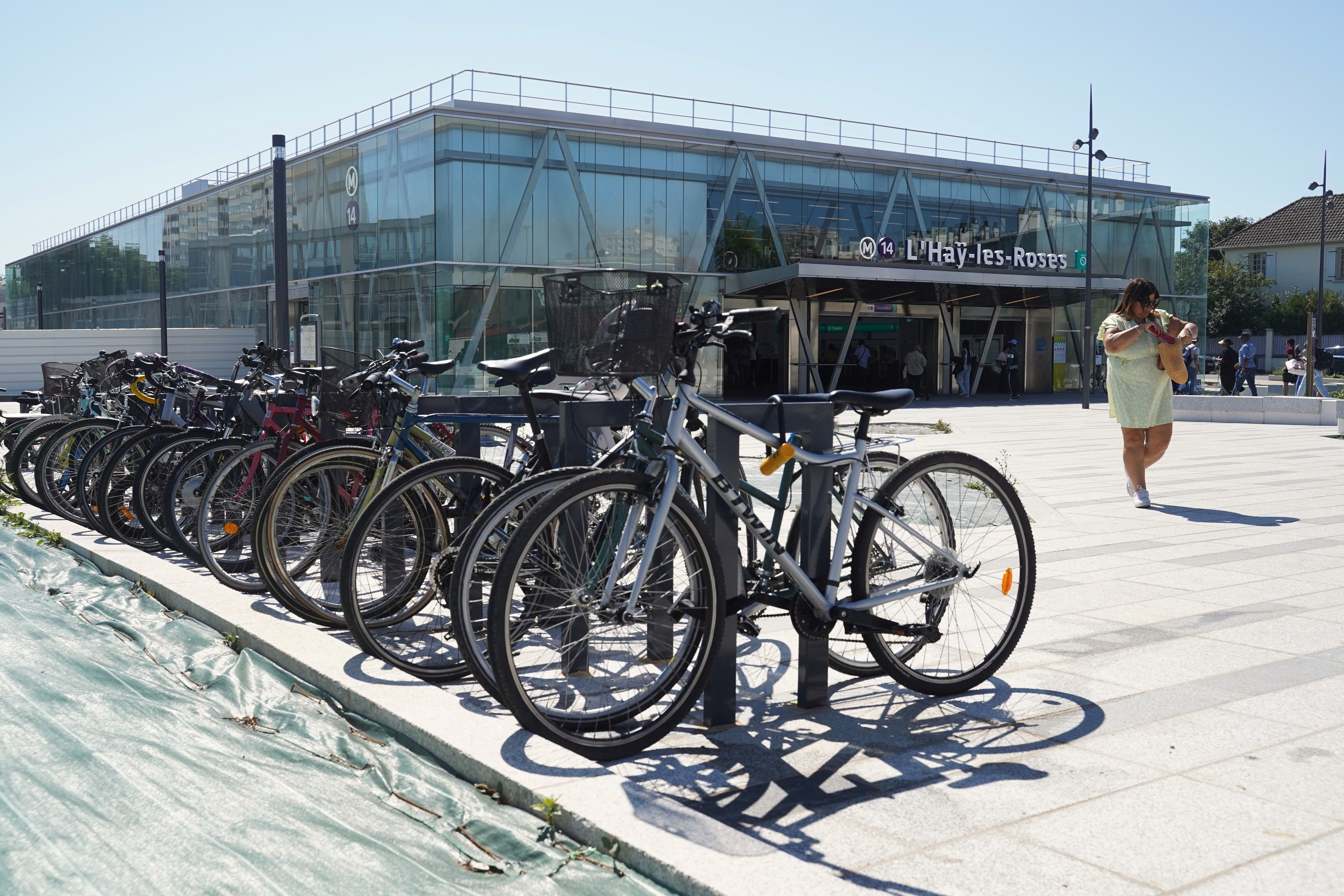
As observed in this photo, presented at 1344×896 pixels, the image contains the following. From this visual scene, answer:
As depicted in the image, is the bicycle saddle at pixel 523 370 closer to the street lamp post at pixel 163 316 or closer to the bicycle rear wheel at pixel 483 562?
the bicycle rear wheel at pixel 483 562

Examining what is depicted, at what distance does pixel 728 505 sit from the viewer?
150 inches

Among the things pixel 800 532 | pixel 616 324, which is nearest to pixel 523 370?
pixel 616 324

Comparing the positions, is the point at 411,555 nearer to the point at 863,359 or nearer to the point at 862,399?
the point at 862,399

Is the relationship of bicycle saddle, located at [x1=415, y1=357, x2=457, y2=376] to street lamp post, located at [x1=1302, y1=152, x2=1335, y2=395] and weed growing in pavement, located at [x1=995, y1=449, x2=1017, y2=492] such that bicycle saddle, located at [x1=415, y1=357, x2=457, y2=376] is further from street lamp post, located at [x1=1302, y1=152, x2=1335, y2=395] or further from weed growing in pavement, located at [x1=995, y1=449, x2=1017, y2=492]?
street lamp post, located at [x1=1302, y1=152, x2=1335, y2=395]

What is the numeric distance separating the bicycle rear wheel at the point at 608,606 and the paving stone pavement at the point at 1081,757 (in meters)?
0.16

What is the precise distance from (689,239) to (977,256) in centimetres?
994

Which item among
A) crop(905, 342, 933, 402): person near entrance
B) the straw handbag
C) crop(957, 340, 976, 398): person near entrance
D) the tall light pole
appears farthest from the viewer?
crop(957, 340, 976, 398): person near entrance

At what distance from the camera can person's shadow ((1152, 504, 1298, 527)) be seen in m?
8.77

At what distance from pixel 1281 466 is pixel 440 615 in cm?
1149

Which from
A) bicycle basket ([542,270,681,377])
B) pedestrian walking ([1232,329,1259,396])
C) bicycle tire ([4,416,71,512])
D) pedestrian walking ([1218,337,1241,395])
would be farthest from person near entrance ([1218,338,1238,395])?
bicycle basket ([542,270,681,377])

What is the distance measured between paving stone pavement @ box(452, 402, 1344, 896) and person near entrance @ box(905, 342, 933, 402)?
27679mm

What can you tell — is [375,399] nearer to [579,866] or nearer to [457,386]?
[579,866]

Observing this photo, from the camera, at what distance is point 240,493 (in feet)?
20.5

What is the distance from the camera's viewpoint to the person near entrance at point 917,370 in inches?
1344
